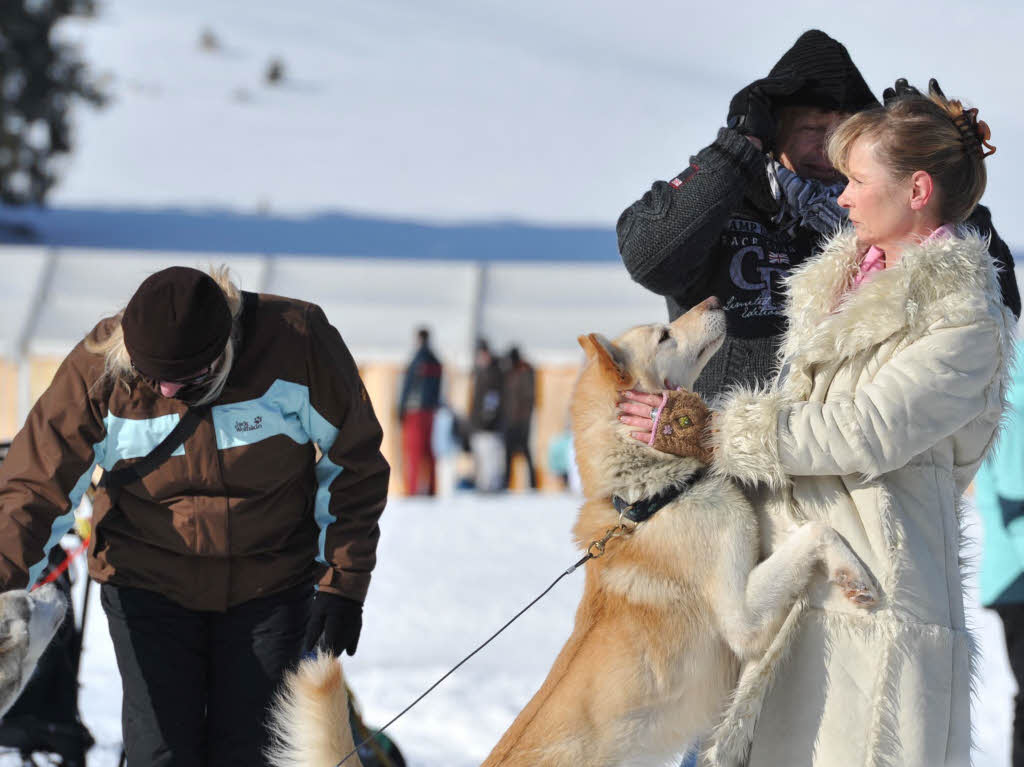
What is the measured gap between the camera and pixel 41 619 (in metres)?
2.73

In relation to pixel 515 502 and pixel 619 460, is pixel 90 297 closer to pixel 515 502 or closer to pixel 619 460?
pixel 515 502

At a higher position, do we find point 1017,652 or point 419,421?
point 1017,652

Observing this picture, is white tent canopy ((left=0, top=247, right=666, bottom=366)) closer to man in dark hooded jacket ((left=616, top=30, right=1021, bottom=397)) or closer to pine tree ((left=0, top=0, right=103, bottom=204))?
man in dark hooded jacket ((left=616, top=30, right=1021, bottom=397))

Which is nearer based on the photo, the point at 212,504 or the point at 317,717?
the point at 317,717

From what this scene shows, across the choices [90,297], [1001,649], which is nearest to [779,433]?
[1001,649]

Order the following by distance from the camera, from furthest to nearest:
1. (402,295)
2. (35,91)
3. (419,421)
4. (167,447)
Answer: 1. (35,91)
2. (402,295)
3. (419,421)
4. (167,447)

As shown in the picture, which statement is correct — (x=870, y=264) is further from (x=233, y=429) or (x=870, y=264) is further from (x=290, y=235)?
(x=290, y=235)

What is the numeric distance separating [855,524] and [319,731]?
1.25m

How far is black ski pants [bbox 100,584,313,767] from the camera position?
114 inches

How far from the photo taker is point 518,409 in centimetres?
1354

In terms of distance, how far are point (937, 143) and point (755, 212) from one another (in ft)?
1.89

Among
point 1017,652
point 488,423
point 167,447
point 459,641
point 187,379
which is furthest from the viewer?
point 488,423

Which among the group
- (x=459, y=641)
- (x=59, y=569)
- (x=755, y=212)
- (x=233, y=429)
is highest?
(x=755, y=212)

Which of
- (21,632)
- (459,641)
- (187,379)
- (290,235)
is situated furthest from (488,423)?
(290,235)
